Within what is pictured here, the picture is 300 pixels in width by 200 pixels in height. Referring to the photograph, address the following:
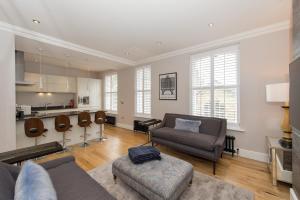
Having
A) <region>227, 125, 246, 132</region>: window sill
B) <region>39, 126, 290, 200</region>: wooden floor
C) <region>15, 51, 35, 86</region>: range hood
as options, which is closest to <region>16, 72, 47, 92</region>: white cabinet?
<region>15, 51, 35, 86</region>: range hood

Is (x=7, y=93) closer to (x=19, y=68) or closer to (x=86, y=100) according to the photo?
(x=19, y=68)

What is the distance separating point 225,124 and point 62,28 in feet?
13.4

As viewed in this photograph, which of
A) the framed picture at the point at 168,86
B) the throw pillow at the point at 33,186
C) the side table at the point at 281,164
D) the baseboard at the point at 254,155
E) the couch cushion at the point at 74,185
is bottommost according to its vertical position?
the baseboard at the point at 254,155

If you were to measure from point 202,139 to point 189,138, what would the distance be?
26 centimetres

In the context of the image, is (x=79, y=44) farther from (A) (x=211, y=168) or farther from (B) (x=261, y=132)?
(B) (x=261, y=132)

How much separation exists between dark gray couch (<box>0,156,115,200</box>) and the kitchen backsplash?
16.6 feet

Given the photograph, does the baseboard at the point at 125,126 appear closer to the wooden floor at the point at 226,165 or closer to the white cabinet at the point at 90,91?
the wooden floor at the point at 226,165

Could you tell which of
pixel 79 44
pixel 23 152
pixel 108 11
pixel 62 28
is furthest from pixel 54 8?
pixel 23 152

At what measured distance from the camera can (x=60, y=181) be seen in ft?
4.77

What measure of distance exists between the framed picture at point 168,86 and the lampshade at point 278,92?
233 cm

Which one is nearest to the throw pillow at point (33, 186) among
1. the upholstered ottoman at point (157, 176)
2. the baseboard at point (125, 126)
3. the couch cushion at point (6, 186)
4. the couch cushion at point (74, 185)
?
the couch cushion at point (6, 186)

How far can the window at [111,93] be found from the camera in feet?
21.5

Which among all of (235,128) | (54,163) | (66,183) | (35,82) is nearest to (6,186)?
(66,183)

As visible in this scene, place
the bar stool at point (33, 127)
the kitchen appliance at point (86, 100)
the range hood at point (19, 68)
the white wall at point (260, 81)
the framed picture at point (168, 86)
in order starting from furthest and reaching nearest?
the kitchen appliance at point (86, 100), the framed picture at point (168, 86), the range hood at point (19, 68), the bar stool at point (33, 127), the white wall at point (260, 81)
